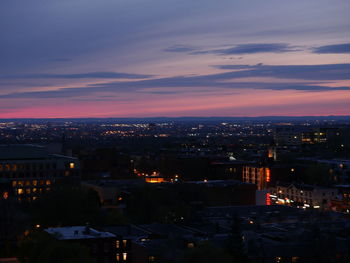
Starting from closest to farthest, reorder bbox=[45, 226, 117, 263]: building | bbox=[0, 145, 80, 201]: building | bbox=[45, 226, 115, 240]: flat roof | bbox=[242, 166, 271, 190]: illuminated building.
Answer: bbox=[45, 226, 117, 263]: building → bbox=[45, 226, 115, 240]: flat roof → bbox=[0, 145, 80, 201]: building → bbox=[242, 166, 271, 190]: illuminated building

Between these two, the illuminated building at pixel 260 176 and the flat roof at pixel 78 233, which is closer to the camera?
the flat roof at pixel 78 233

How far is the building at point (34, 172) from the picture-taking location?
251ft

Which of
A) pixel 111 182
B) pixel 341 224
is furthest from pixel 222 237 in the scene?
pixel 111 182

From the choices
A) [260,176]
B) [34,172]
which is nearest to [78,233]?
[34,172]

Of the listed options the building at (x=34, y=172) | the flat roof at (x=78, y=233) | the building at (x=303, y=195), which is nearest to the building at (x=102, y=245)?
the flat roof at (x=78, y=233)

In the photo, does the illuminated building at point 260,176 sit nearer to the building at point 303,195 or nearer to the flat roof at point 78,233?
the building at point 303,195

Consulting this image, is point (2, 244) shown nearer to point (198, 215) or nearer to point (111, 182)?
point (198, 215)

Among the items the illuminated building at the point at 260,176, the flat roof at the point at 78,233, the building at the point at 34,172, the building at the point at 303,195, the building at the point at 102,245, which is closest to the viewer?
the building at the point at 102,245

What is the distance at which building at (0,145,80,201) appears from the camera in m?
76.6

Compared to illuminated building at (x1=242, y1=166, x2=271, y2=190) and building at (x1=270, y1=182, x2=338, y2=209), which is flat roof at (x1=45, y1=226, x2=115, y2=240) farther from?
illuminated building at (x1=242, y1=166, x2=271, y2=190)

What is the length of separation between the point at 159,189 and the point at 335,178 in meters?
33.8

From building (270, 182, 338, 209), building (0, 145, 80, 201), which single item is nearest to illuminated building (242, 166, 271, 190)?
building (270, 182, 338, 209)

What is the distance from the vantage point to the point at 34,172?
77875 millimetres

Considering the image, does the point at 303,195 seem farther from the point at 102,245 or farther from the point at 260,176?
the point at 102,245
